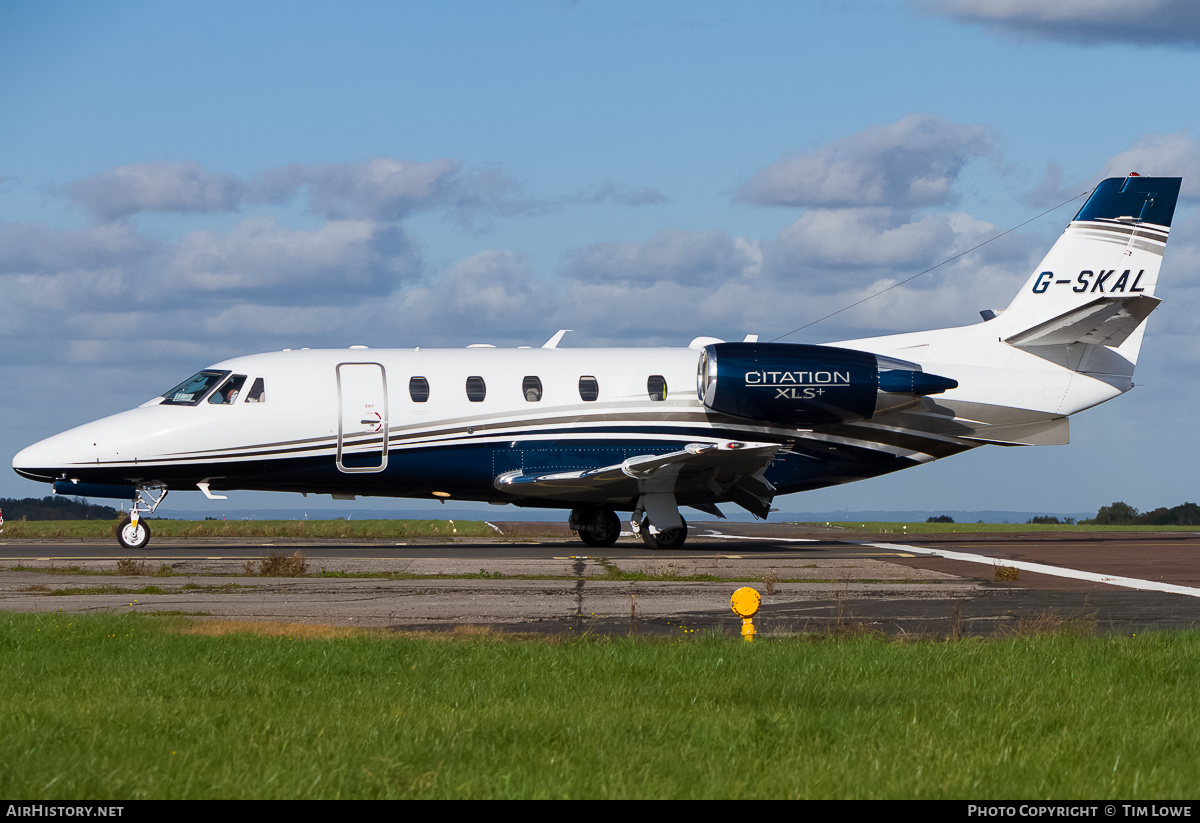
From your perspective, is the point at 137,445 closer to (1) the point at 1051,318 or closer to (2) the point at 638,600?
(2) the point at 638,600

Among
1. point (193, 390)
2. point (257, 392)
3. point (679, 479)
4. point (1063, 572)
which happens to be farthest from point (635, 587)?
point (193, 390)

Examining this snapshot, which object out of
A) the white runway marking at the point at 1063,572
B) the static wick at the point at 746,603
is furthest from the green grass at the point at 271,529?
the static wick at the point at 746,603

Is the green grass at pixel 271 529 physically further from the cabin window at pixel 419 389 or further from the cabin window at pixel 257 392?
the cabin window at pixel 257 392

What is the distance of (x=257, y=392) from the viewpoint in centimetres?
2325

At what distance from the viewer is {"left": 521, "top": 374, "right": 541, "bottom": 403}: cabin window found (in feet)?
78.5

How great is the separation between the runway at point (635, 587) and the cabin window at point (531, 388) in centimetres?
334

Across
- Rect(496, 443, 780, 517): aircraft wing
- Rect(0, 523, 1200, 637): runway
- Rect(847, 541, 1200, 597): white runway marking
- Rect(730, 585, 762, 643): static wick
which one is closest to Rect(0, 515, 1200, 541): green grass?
Rect(0, 523, 1200, 637): runway

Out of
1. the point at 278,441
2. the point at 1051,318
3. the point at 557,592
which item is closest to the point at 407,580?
the point at 557,592

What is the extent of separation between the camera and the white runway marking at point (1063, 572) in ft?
54.9

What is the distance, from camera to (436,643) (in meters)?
10.1

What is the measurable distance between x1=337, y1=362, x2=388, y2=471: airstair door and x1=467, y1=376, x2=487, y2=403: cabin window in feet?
5.68

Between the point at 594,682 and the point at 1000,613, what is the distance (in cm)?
713

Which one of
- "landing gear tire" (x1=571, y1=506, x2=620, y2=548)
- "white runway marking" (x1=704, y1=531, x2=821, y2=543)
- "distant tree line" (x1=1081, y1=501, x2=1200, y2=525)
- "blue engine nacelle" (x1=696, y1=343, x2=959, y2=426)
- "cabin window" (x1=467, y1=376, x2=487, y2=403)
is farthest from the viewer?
"distant tree line" (x1=1081, y1=501, x2=1200, y2=525)

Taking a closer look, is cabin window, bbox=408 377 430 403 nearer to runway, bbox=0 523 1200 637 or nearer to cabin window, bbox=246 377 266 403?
cabin window, bbox=246 377 266 403
